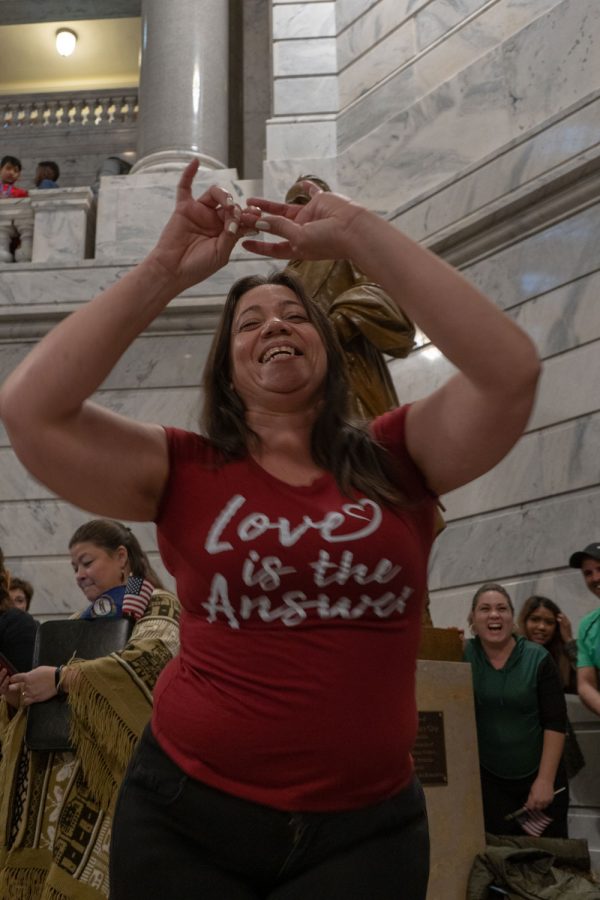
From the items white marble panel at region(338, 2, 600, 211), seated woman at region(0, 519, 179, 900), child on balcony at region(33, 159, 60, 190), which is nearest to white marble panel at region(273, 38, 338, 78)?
white marble panel at region(338, 2, 600, 211)

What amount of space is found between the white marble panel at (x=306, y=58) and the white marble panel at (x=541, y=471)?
4.82 metres

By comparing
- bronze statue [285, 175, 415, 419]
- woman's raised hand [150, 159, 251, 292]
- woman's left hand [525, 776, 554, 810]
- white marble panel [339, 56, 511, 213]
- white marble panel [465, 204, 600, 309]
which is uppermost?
white marble panel [339, 56, 511, 213]

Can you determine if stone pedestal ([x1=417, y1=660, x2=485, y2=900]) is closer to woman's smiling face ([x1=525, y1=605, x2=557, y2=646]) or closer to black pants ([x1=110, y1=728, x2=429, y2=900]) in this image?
woman's smiling face ([x1=525, y1=605, x2=557, y2=646])

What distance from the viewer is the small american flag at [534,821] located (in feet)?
15.6

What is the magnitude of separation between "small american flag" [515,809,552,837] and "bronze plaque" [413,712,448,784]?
695 millimetres

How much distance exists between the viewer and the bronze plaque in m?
4.26

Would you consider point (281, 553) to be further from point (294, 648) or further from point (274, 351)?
point (274, 351)

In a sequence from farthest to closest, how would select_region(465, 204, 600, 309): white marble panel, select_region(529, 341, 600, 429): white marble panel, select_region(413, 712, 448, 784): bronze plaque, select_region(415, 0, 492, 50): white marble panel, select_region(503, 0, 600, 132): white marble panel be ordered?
select_region(415, 0, 492, 50): white marble panel → select_region(503, 0, 600, 132): white marble panel → select_region(465, 204, 600, 309): white marble panel → select_region(529, 341, 600, 429): white marble panel → select_region(413, 712, 448, 784): bronze plaque

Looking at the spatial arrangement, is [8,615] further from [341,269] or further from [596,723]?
[596,723]

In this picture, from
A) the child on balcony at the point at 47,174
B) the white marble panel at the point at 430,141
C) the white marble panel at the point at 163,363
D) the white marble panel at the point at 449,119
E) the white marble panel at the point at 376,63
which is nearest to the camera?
the white marble panel at the point at 449,119

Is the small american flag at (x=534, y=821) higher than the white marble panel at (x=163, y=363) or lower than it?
lower

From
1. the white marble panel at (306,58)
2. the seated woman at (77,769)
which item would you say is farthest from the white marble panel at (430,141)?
the seated woman at (77,769)

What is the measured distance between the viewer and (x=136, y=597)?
3645 mm

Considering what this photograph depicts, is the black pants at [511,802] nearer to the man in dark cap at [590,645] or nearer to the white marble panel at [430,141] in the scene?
the man in dark cap at [590,645]
